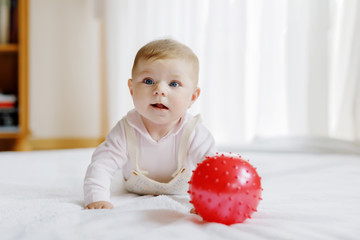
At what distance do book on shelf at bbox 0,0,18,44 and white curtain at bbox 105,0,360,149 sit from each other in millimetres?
843

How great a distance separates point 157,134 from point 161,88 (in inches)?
6.0

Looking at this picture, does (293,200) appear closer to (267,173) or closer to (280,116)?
(267,173)

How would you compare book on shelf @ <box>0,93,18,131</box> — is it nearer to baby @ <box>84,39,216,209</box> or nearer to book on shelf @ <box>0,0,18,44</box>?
book on shelf @ <box>0,0,18,44</box>

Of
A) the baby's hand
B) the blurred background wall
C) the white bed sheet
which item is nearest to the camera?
the white bed sheet

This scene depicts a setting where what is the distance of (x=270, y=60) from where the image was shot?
2.23 metres

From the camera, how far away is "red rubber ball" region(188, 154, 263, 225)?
28.7 inches

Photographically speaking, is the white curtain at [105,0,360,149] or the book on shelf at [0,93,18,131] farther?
the book on shelf at [0,93,18,131]

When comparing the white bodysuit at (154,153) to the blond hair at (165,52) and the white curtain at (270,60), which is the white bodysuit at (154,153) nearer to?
the blond hair at (165,52)

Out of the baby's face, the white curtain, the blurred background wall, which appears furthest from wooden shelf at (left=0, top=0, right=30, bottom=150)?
the baby's face

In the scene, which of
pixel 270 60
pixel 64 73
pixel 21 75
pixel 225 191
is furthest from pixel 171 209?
pixel 64 73

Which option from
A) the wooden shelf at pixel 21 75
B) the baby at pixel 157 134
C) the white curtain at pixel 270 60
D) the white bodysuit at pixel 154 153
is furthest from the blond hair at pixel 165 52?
the wooden shelf at pixel 21 75

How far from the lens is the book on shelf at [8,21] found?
9.62 feet

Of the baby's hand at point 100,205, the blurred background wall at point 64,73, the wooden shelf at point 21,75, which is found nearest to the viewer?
the baby's hand at point 100,205

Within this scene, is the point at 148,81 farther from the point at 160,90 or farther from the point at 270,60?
the point at 270,60
